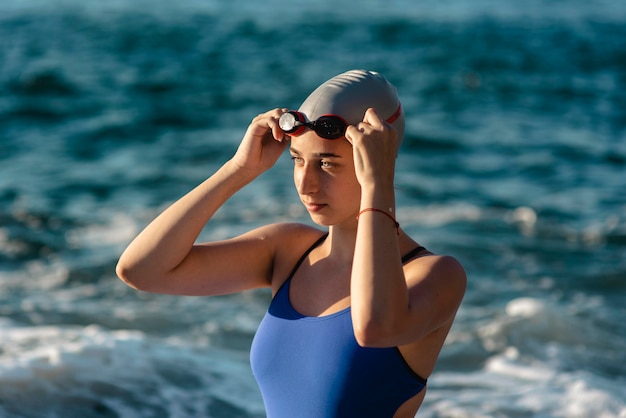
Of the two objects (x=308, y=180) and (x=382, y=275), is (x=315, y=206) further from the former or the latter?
(x=382, y=275)

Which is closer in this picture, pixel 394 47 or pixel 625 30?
pixel 394 47

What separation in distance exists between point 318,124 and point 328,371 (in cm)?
70

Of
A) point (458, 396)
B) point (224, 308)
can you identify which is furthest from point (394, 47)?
point (458, 396)

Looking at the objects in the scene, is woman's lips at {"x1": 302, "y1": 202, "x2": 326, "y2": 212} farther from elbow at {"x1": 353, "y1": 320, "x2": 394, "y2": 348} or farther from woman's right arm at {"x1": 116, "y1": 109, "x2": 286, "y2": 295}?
elbow at {"x1": 353, "y1": 320, "x2": 394, "y2": 348}

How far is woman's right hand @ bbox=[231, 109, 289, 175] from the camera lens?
2941 millimetres

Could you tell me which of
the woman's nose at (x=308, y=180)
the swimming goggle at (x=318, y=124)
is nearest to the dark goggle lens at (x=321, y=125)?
the swimming goggle at (x=318, y=124)

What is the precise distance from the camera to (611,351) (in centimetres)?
694

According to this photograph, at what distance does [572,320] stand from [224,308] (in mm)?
2833

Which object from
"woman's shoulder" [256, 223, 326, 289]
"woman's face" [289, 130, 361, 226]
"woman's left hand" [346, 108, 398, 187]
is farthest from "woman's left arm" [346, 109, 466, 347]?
"woman's shoulder" [256, 223, 326, 289]

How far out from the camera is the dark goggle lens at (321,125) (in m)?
2.63

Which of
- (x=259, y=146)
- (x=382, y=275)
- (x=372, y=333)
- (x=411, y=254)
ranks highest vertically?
(x=259, y=146)

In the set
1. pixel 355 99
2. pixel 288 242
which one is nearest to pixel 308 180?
pixel 355 99

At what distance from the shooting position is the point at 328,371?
2695mm

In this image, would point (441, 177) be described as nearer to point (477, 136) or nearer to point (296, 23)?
point (477, 136)
